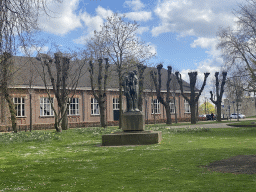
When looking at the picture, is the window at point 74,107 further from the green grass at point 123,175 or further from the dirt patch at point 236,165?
the dirt patch at point 236,165

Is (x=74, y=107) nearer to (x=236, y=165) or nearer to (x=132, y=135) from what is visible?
(x=132, y=135)

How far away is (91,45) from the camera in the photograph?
90.6ft

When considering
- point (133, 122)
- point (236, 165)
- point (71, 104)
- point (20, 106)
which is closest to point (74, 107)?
point (71, 104)

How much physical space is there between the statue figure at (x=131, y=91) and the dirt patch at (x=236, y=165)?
22.0 feet

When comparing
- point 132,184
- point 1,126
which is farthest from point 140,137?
point 1,126

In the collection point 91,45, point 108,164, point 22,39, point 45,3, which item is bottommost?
point 108,164

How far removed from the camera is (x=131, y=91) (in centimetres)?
1445

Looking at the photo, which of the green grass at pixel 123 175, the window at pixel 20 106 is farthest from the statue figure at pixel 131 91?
the window at pixel 20 106

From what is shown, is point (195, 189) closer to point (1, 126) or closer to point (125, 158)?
point (125, 158)

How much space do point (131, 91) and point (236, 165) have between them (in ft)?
26.3

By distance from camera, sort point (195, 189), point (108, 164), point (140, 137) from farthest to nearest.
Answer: point (140, 137) < point (108, 164) < point (195, 189)

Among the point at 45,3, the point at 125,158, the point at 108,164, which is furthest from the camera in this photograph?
the point at 125,158

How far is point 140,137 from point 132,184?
298 inches

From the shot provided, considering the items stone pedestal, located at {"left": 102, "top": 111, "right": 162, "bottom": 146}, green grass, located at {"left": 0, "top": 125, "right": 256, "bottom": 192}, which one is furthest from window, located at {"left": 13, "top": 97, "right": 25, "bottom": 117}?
green grass, located at {"left": 0, "top": 125, "right": 256, "bottom": 192}
